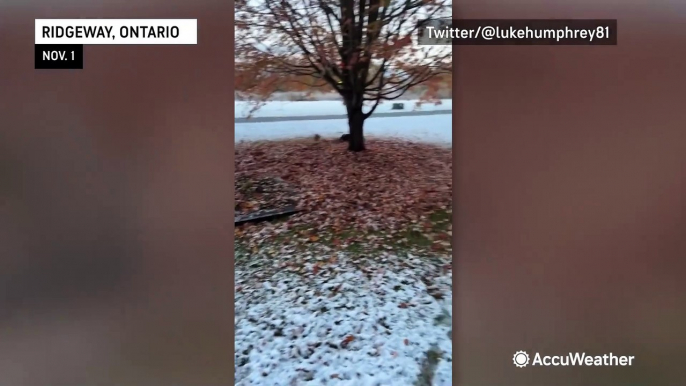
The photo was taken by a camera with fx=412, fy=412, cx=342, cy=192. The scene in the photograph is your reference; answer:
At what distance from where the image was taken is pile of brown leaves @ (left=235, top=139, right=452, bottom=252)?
9.25 feet

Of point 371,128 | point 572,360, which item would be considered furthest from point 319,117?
point 572,360

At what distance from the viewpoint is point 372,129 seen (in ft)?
9.30

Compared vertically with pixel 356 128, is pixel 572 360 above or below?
below

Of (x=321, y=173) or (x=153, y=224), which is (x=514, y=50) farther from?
(x=153, y=224)

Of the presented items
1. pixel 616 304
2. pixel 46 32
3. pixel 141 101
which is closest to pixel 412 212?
pixel 616 304

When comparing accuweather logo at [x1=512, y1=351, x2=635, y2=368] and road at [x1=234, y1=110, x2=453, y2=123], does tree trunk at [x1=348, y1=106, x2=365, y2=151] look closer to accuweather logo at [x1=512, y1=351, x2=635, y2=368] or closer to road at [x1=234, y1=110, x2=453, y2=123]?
road at [x1=234, y1=110, x2=453, y2=123]

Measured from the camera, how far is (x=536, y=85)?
281 cm

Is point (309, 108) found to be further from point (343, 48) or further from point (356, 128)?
point (343, 48)

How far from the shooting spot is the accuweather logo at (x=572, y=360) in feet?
9.27

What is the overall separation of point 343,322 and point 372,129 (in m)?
1.34

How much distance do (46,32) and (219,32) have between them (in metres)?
1.17

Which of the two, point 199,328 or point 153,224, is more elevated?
point 153,224

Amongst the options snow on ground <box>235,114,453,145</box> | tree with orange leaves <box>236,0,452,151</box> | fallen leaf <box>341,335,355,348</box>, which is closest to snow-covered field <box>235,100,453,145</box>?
snow on ground <box>235,114,453,145</box>

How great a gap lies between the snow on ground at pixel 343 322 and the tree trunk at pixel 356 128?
2.55ft
